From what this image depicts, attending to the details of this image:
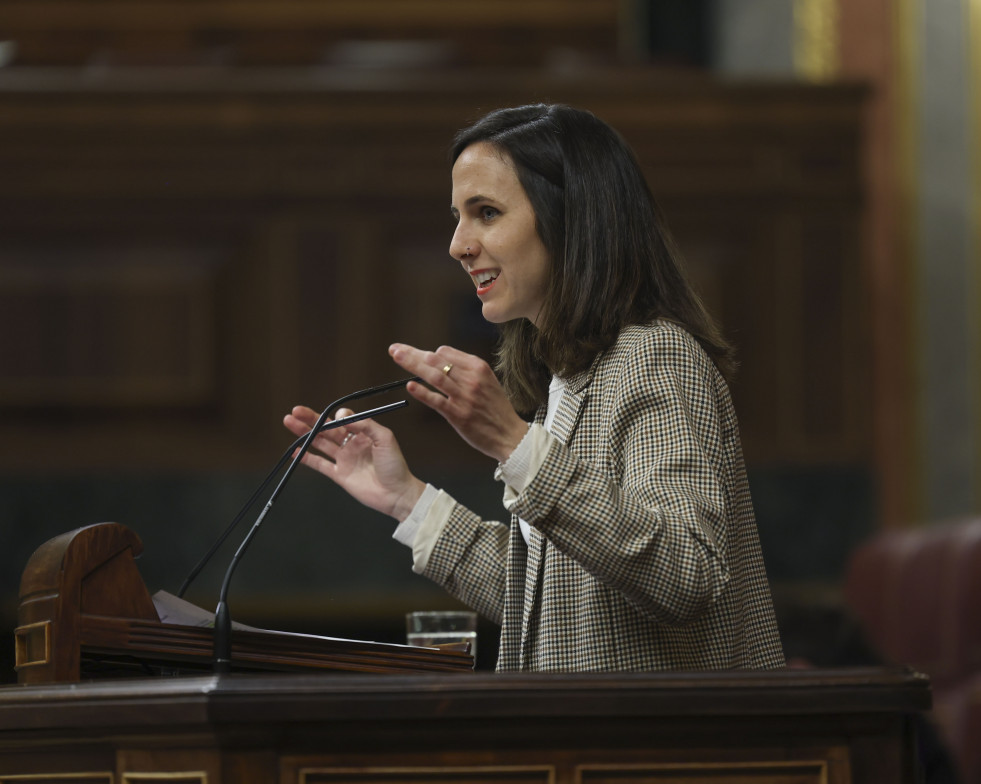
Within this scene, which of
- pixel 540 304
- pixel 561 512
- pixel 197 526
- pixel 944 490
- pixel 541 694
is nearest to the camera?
pixel 541 694

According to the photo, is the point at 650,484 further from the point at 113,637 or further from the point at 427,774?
the point at 113,637

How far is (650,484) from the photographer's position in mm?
1439

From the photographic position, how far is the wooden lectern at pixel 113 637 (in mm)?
1270

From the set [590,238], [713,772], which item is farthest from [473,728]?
[590,238]

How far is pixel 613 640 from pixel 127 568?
50cm

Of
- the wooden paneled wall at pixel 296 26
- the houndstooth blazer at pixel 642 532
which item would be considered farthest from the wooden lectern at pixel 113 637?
the wooden paneled wall at pixel 296 26

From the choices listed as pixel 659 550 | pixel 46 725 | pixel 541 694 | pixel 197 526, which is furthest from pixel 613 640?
pixel 197 526

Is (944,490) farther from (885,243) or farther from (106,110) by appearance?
(106,110)

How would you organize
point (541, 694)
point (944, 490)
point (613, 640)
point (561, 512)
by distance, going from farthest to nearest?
point (944, 490) → point (613, 640) → point (561, 512) → point (541, 694)

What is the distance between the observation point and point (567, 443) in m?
1.58

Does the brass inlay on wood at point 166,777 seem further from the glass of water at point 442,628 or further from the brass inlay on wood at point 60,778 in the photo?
the glass of water at point 442,628

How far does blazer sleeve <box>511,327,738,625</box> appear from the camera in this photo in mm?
1331

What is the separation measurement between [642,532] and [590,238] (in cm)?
46

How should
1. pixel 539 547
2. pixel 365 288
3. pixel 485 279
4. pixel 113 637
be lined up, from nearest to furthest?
pixel 113 637 < pixel 539 547 < pixel 485 279 < pixel 365 288
